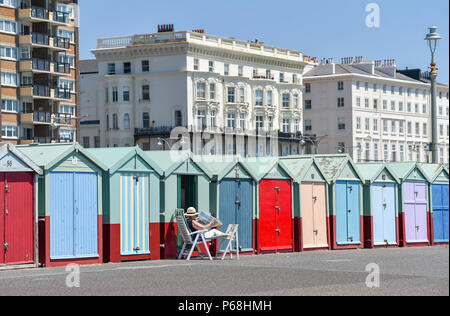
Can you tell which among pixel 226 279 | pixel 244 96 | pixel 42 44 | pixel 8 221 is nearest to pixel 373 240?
pixel 8 221

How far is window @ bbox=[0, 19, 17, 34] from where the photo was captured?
7444 centimetres

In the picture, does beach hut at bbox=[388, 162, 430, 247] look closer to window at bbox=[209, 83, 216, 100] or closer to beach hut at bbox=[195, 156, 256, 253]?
beach hut at bbox=[195, 156, 256, 253]

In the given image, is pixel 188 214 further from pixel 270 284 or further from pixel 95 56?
pixel 95 56

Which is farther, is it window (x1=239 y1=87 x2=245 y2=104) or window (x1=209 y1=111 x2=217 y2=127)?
window (x1=239 y1=87 x2=245 y2=104)

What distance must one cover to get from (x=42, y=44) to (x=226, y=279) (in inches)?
2526

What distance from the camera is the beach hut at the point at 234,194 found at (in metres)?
26.3

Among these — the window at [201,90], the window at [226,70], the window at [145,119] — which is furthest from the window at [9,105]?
the window at [226,70]

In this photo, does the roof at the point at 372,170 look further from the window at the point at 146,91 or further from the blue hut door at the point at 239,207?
the window at the point at 146,91

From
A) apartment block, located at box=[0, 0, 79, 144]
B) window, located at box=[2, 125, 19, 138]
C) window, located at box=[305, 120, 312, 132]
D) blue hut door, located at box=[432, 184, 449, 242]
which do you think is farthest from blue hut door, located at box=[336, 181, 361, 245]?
window, located at box=[305, 120, 312, 132]

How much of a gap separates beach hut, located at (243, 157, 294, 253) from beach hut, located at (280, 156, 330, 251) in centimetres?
24

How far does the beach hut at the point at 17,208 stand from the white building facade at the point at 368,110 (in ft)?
295

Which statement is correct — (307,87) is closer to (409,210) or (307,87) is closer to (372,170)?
(409,210)

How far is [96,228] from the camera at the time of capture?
2308cm

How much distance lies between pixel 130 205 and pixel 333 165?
9.29 metres
